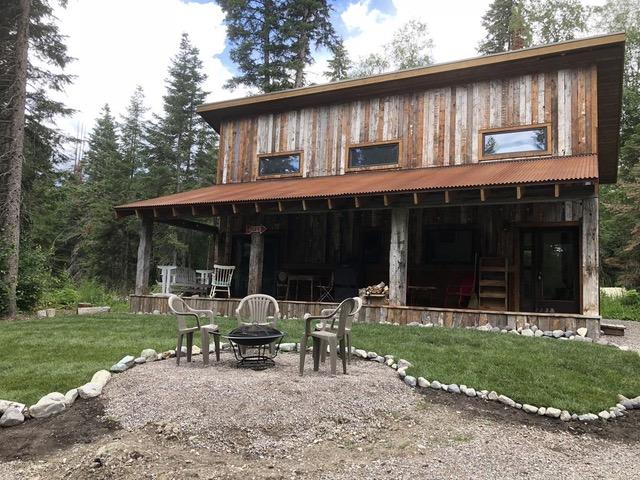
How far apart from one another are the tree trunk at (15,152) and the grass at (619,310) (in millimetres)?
15933

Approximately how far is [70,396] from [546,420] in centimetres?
429

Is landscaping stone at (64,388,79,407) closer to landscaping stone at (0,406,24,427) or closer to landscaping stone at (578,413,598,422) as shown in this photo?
landscaping stone at (0,406,24,427)

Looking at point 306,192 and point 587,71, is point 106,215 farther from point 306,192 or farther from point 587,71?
point 587,71

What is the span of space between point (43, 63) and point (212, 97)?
48.8 feet

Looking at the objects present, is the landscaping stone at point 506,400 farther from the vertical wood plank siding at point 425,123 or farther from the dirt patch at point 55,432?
the vertical wood plank siding at point 425,123

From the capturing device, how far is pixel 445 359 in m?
5.45

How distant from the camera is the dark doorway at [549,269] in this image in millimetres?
9570

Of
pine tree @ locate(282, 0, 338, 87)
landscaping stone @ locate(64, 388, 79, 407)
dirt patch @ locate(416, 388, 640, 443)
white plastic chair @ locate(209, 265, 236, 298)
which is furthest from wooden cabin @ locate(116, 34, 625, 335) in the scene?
pine tree @ locate(282, 0, 338, 87)

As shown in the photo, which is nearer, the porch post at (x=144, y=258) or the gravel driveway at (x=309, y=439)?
the gravel driveway at (x=309, y=439)

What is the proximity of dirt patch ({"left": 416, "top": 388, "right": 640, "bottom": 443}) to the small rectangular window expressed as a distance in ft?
28.6

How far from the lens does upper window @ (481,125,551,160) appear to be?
9.37m

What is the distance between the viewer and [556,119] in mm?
9258

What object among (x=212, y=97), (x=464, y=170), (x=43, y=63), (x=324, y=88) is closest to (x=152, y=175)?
(x=212, y=97)

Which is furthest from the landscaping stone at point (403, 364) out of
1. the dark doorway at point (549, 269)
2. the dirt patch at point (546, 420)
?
the dark doorway at point (549, 269)
